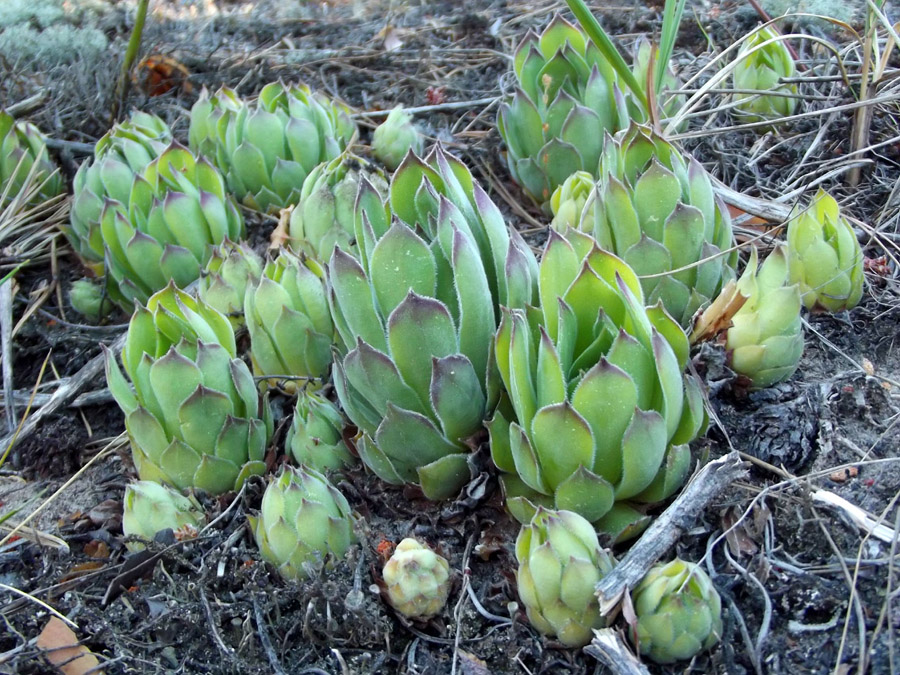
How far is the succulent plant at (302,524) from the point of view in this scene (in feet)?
4.47

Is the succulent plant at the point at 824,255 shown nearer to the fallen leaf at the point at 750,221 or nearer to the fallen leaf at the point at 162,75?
the fallen leaf at the point at 750,221

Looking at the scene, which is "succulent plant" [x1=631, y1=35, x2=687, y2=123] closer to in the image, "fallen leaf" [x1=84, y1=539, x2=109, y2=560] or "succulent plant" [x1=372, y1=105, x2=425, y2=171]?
"succulent plant" [x1=372, y1=105, x2=425, y2=171]

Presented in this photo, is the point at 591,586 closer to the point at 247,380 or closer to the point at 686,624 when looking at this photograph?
the point at 686,624

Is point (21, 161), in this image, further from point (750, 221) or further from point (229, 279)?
point (750, 221)

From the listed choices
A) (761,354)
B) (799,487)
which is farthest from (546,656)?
(761,354)

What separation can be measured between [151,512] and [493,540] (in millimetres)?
627

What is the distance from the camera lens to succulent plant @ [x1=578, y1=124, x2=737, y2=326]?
1563mm

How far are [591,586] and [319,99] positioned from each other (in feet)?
5.67

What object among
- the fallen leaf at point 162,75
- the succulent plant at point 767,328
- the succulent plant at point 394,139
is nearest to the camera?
the succulent plant at point 767,328

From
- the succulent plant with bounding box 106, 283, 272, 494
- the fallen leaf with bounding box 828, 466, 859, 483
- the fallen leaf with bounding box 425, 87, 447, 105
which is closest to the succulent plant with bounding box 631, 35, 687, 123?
the fallen leaf with bounding box 425, 87, 447, 105

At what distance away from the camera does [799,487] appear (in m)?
1.36

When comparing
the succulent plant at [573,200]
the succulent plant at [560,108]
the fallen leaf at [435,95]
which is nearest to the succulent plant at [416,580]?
the succulent plant at [573,200]

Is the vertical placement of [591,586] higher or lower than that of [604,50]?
lower

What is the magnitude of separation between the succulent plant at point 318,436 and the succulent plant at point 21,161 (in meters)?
Result: 1.40
